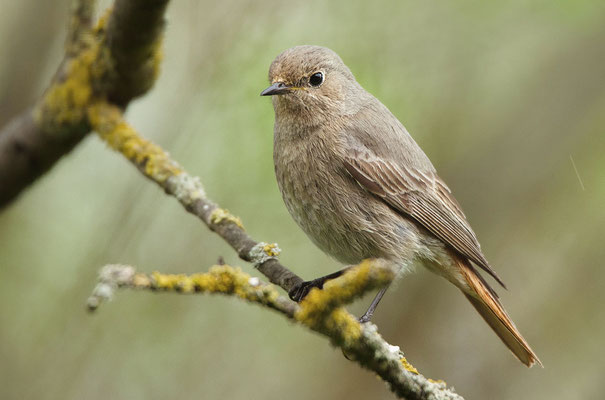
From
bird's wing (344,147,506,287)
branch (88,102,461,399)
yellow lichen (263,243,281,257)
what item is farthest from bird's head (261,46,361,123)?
yellow lichen (263,243,281,257)

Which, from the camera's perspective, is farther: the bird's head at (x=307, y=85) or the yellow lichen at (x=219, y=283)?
the bird's head at (x=307, y=85)

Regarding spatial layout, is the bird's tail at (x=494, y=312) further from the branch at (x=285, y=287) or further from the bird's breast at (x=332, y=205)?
the branch at (x=285, y=287)

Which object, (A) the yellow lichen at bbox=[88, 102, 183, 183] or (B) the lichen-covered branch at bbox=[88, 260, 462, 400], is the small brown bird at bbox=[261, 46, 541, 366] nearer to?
(A) the yellow lichen at bbox=[88, 102, 183, 183]

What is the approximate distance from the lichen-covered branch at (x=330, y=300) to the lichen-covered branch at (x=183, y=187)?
799 millimetres

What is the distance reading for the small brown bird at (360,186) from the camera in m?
4.06

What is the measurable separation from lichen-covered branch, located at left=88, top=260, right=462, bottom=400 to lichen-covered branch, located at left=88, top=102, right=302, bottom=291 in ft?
2.62

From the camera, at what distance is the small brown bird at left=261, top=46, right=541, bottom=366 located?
13.3ft

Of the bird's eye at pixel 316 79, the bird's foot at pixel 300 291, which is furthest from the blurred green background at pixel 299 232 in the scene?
the bird's foot at pixel 300 291

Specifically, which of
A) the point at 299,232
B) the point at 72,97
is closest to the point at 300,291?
the point at 72,97

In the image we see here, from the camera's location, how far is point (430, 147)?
19.4ft

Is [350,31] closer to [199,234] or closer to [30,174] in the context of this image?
[199,234]

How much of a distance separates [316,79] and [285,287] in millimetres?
1552

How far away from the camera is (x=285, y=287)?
3.45 meters

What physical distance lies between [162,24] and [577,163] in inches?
141
